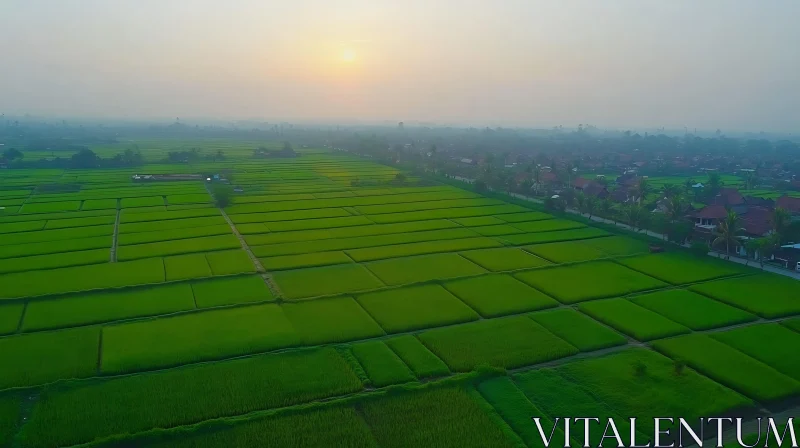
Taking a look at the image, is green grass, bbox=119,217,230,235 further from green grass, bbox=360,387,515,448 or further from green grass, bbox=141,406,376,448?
green grass, bbox=360,387,515,448

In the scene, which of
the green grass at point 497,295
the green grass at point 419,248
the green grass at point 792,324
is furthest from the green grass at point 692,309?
the green grass at point 419,248

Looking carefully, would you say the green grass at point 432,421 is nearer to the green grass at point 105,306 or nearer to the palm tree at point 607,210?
the green grass at point 105,306

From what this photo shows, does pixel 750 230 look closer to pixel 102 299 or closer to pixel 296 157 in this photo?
pixel 102 299

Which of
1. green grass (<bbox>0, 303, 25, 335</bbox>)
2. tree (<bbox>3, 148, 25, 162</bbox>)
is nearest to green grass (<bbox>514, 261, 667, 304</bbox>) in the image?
green grass (<bbox>0, 303, 25, 335</bbox>)

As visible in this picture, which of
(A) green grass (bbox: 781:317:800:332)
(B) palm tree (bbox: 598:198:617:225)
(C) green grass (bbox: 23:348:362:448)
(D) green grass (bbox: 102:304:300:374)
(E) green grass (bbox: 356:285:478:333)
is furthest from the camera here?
(B) palm tree (bbox: 598:198:617:225)

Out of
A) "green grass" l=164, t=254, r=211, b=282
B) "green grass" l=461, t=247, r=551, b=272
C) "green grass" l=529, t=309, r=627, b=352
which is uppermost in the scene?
"green grass" l=529, t=309, r=627, b=352

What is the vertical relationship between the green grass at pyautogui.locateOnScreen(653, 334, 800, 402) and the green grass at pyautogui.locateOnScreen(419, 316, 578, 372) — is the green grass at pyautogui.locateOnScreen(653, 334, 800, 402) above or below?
above

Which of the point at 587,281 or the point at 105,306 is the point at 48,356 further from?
the point at 587,281

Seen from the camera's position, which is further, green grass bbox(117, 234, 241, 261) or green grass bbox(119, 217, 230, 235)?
green grass bbox(119, 217, 230, 235)
